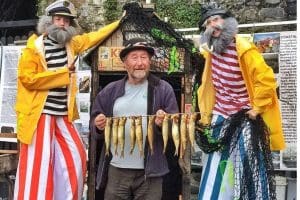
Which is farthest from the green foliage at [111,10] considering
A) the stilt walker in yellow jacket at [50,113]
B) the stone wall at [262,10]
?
the stilt walker in yellow jacket at [50,113]

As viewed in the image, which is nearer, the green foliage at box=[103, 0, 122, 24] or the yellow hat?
the yellow hat

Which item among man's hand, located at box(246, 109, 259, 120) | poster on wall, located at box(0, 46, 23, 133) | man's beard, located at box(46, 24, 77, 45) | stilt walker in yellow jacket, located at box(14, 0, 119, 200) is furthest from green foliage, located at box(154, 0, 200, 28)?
man's hand, located at box(246, 109, 259, 120)

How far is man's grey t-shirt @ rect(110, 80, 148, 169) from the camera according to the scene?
15.3ft

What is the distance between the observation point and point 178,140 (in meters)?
4.62

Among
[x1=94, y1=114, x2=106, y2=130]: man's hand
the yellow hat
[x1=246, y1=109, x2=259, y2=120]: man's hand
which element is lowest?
[x1=94, y1=114, x2=106, y2=130]: man's hand

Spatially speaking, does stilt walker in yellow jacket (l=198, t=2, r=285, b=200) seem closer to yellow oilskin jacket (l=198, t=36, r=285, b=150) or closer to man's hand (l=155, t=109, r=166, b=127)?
yellow oilskin jacket (l=198, t=36, r=285, b=150)

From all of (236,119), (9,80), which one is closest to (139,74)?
(236,119)

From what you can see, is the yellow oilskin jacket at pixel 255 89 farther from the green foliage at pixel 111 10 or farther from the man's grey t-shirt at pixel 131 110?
the green foliage at pixel 111 10

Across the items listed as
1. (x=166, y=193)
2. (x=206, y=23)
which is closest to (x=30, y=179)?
(x=166, y=193)

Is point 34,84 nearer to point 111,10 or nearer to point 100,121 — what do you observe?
point 100,121

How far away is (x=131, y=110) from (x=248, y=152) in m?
1.08

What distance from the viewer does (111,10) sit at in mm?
7941

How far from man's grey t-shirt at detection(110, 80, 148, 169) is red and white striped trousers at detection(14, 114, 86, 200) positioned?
30.2 inches

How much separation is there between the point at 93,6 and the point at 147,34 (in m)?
2.80
